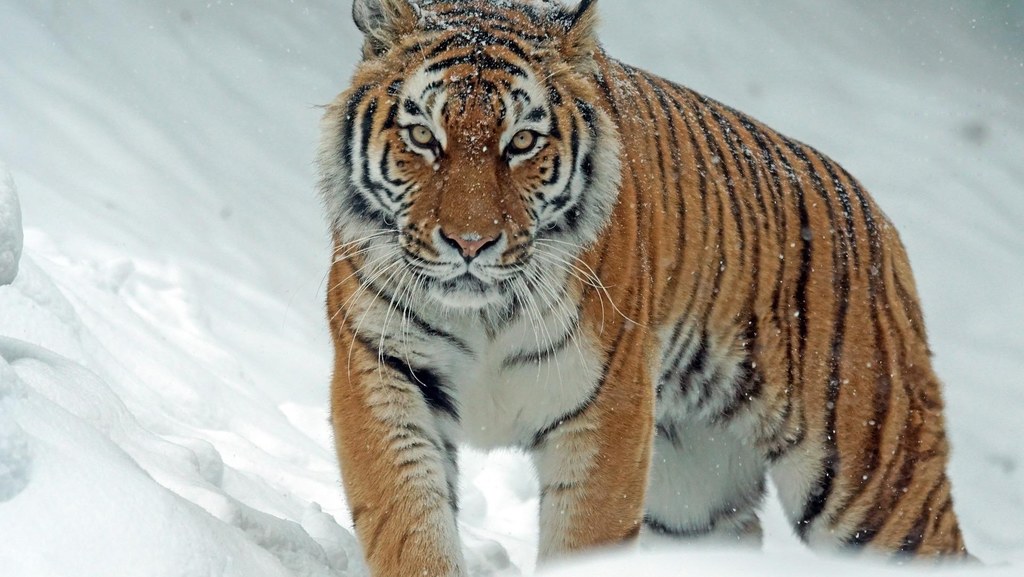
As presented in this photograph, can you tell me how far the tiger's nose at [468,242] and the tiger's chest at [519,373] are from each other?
0.90ft

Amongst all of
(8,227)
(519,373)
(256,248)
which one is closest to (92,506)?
(8,227)

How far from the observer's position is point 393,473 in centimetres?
223

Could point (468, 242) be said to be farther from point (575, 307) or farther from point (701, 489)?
point (701, 489)

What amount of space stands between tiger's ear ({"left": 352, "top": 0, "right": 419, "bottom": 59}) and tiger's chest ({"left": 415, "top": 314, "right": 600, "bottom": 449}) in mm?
579

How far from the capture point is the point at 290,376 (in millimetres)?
4855

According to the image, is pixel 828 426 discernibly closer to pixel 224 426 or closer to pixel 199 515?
pixel 199 515

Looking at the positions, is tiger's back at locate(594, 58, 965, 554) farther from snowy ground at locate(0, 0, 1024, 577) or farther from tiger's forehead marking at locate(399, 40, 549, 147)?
snowy ground at locate(0, 0, 1024, 577)

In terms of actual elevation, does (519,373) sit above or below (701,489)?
above

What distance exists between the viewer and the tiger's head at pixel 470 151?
214 cm

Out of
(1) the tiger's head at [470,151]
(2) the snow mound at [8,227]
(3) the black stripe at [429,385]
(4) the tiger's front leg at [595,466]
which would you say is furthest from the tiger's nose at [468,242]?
(2) the snow mound at [8,227]

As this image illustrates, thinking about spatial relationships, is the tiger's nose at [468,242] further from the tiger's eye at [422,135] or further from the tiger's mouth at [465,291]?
the tiger's eye at [422,135]

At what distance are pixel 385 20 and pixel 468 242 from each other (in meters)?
0.53

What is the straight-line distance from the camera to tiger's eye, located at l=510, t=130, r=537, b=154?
87.0 inches

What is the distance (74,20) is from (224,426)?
397 centimetres
